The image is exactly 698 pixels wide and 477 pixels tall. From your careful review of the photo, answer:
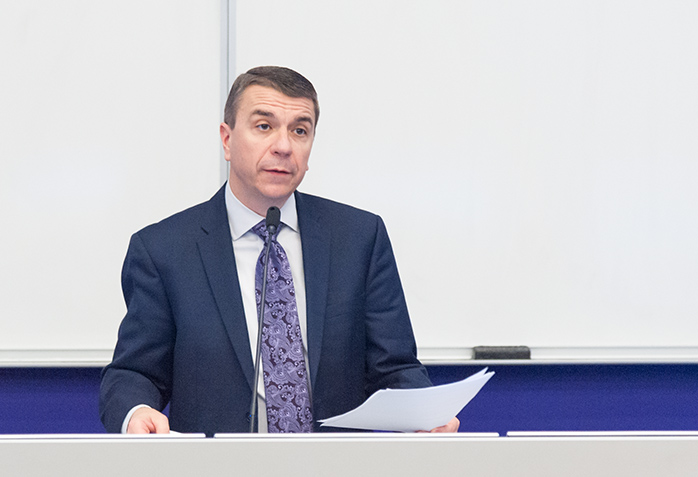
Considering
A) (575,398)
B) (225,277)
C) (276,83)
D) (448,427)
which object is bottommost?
(575,398)

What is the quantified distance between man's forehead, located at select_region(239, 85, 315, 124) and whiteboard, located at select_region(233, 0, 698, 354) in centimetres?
78

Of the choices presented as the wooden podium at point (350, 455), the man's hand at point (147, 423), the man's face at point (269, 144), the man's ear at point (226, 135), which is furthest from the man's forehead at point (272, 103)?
the wooden podium at point (350, 455)

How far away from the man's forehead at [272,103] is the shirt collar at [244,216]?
0.71ft

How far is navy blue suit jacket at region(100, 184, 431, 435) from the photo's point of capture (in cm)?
151

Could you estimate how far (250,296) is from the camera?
5.16 ft

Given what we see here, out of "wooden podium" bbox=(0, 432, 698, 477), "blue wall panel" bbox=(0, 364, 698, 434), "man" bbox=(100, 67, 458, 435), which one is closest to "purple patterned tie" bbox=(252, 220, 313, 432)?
"man" bbox=(100, 67, 458, 435)

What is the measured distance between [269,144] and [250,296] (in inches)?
14.0

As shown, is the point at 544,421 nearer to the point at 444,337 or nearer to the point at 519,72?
the point at 444,337

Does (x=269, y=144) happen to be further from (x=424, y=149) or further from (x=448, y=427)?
(x=424, y=149)

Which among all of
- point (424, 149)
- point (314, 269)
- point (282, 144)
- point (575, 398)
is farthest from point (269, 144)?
point (575, 398)

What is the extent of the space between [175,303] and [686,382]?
6.23ft

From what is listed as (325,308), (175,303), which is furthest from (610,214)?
(175,303)

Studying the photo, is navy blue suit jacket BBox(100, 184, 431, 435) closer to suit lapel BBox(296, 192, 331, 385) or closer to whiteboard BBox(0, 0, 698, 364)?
suit lapel BBox(296, 192, 331, 385)

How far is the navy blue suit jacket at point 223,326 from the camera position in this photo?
1.51 meters
